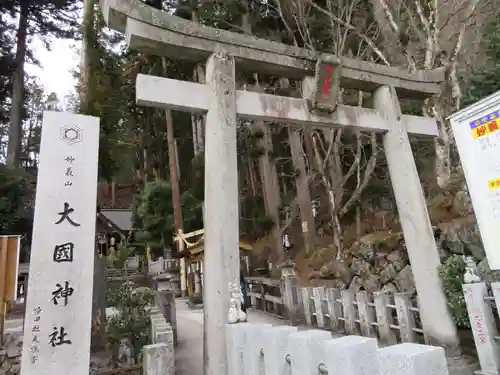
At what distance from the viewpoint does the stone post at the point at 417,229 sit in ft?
18.7

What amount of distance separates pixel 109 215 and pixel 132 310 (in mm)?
24373

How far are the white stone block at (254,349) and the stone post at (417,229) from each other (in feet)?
11.5

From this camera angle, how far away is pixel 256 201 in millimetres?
19766

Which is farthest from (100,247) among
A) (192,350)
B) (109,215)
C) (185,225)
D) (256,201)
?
(192,350)

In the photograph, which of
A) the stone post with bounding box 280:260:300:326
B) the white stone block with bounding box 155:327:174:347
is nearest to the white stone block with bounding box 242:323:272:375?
the white stone block with bounding box 155:327:174:347

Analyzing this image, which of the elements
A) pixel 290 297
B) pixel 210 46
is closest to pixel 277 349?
pixel 210 46

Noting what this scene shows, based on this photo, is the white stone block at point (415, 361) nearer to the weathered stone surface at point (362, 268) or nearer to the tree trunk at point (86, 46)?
the weathered stone surface at point (362, 268)

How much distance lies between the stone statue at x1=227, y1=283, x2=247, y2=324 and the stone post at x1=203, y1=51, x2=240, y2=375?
7 cm

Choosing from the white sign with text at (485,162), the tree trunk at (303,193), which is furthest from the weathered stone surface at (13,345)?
the tree trunk at (303,193)

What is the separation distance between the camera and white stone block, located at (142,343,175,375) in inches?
148

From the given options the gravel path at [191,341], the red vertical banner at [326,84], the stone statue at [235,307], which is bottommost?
the gravel path at [191,341]

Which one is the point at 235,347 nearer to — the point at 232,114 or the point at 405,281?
the point at 232,114

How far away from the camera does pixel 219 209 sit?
4809 millimetres

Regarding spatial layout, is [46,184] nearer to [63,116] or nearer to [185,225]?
[63,116]
